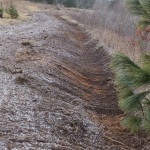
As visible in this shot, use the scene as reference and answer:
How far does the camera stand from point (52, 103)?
289 inches

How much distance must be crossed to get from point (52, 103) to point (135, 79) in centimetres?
279

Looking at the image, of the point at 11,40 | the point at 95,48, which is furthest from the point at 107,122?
the point at 95,48

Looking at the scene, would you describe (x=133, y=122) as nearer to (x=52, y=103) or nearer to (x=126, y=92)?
(x=126, y=92)

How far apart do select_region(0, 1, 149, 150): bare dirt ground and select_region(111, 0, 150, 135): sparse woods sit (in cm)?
121

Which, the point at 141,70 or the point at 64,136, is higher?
the point at 141,70

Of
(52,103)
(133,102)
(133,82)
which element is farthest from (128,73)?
(52,103)

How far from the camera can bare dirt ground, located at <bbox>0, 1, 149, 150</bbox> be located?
586 centimetres

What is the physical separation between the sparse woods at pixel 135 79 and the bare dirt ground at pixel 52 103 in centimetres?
121

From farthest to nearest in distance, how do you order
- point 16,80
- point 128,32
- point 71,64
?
1. point 128,32
2. point 71,64
3. point 16,80

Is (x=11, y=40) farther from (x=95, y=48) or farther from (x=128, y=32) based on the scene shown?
(x=128, y=32)

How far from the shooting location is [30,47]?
12273 mm

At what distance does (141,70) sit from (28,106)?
8.66ft

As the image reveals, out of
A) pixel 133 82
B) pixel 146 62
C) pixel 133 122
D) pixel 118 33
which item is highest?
pixel 146 62

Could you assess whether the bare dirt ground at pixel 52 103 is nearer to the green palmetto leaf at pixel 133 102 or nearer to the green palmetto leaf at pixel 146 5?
the green palmetto leaf at pixel 133 102
